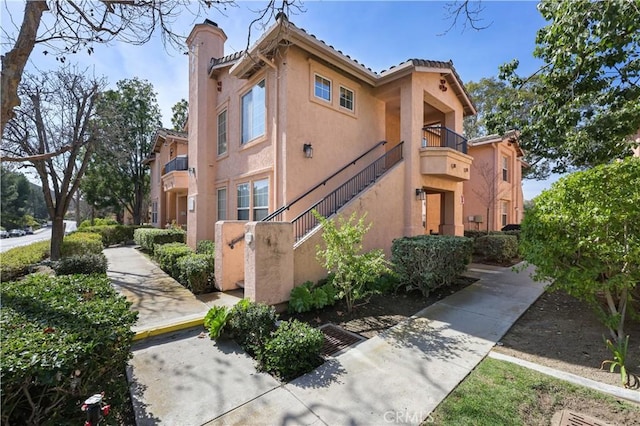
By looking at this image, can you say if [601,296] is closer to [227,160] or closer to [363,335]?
[363,335]

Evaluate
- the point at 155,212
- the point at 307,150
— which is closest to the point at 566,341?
the point at 307,150

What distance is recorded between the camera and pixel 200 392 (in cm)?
354

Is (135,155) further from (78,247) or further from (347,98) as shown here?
(347,98)

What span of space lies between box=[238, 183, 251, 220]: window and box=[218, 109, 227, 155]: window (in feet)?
7.94

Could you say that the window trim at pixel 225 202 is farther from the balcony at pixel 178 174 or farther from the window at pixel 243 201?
the balcony at pixel 178 174

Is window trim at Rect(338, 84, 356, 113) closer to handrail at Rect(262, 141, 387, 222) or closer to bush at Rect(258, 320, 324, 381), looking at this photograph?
handrail at Rect(262, 141, 387, 222)

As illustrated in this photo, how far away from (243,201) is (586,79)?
36.8 feet

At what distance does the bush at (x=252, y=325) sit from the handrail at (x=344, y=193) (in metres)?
2.81

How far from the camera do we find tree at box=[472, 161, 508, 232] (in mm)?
16875

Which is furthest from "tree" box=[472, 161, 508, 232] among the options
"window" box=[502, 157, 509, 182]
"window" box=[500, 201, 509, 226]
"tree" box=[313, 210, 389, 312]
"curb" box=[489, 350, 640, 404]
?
"curb" box=[489, 350, 640, 404]

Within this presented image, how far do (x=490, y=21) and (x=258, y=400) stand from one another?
6744 mm

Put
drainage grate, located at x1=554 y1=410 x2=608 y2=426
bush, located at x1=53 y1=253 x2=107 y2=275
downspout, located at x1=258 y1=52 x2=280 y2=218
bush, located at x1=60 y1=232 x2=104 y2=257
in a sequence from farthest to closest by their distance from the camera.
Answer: bush, located at x1=60 y1=232 x2=104 y2=257 < downspout, located at x1=258 y1=52 x2=280 y2=218 < bush, located at x1=53 y1=253 x2=107 y2=275 < drainage grate, located at x1=554 y1=410 x2=608 y2=426

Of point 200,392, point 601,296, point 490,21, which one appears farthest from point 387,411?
point 601,296

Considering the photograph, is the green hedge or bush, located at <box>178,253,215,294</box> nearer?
bush, located at <box>178,253,215,294</box>
